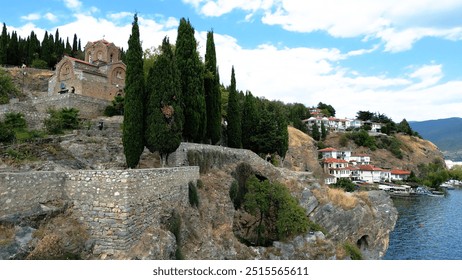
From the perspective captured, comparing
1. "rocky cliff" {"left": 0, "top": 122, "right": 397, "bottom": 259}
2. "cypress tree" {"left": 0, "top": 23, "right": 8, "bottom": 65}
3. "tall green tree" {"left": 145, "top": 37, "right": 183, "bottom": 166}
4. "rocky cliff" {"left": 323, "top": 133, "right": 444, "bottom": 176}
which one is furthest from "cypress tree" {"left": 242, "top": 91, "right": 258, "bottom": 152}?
"rocky cliff" {"left": 323, "top": 133, "right": 444, "bottom": 176}

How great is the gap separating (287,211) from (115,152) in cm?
1144

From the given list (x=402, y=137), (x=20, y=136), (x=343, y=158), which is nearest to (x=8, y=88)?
(x=20, y=136)

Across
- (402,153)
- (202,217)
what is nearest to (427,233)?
(202,217)

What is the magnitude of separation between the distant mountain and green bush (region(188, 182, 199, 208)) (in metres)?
139

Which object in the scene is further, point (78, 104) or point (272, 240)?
point (78, 104)

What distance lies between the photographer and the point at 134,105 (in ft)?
55.0

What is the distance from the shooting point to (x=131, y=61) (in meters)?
17.6

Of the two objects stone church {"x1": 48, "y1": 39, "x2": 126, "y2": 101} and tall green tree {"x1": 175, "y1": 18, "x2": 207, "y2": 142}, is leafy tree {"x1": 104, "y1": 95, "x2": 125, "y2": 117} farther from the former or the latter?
tall green tree {"x1": 175, "y1": 18, "x2": 207, "y2": 142}

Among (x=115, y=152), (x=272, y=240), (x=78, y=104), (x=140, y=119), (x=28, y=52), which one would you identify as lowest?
(x=272, y=240)

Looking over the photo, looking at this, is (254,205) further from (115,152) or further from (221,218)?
(115,152)

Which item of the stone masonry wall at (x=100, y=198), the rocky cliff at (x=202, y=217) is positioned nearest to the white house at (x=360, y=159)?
the rocky cliff at (x=202, y=217)

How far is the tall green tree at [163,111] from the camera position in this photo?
1647cm

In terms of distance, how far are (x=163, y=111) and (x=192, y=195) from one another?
15.3 ft

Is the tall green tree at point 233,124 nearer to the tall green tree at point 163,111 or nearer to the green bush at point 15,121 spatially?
the tall green tree at point 163,111
